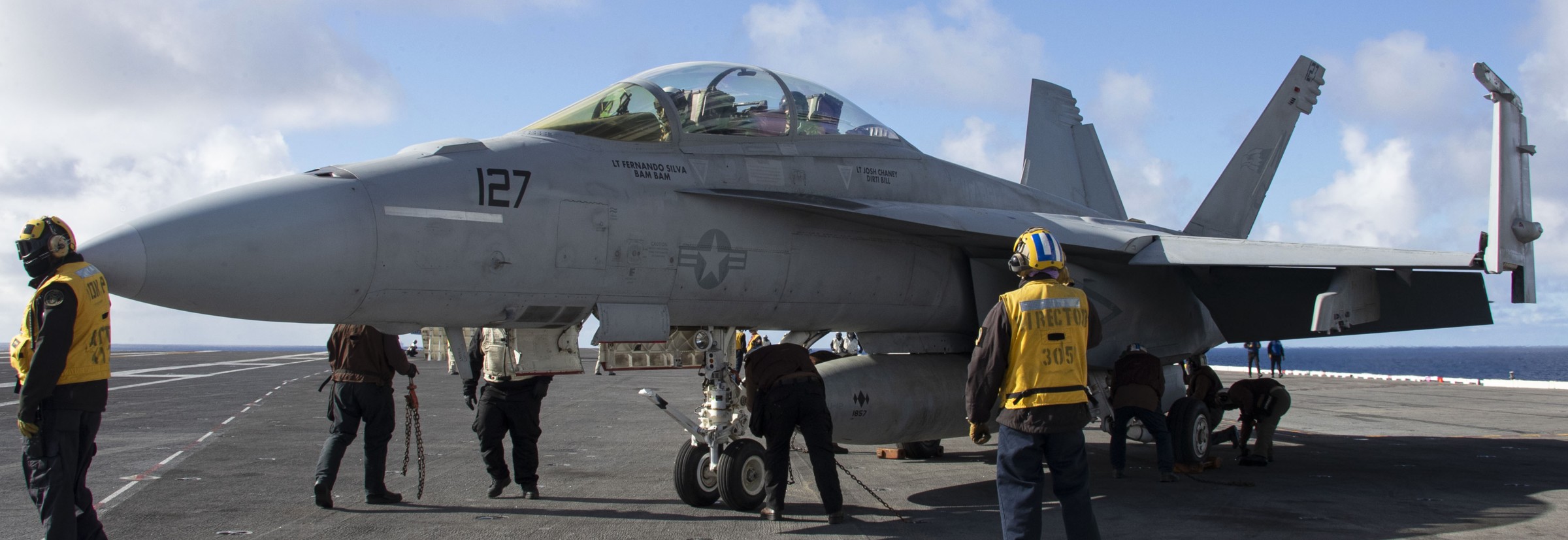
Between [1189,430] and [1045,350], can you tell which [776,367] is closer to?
[1045,350]

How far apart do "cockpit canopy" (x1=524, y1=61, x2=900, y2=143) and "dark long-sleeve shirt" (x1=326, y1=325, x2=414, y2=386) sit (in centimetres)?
206

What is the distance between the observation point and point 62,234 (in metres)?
5.19

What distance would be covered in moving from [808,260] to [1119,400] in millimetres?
3376

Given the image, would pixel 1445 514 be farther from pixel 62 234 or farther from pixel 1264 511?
pixel 62 234

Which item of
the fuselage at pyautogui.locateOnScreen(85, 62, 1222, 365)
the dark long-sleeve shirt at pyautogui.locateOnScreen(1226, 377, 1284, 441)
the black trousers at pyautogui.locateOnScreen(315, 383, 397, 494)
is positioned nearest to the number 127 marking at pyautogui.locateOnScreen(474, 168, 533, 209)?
the fuselage at pyautogui.locateOnScreen(85, 62, 1222, 365)

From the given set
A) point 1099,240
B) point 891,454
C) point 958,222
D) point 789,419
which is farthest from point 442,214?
point 891,454

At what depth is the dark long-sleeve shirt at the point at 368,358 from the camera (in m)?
7.57

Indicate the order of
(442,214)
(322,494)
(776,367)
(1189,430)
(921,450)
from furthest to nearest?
(921,450) → (1189,430) → (322,494) → (776,367) → (442,214)

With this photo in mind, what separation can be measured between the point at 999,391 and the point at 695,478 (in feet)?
9.51

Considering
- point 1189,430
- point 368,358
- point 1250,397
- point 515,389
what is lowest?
point 1189,430

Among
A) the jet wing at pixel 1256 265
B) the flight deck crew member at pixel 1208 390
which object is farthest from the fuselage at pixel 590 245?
the flight deck crew member at pixel 1208 390

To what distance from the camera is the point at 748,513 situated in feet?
23.6

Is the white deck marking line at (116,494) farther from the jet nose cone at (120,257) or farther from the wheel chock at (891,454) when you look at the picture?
the wheel chock at (891,454)

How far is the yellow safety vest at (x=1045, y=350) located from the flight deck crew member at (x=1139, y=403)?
4.14 metres
